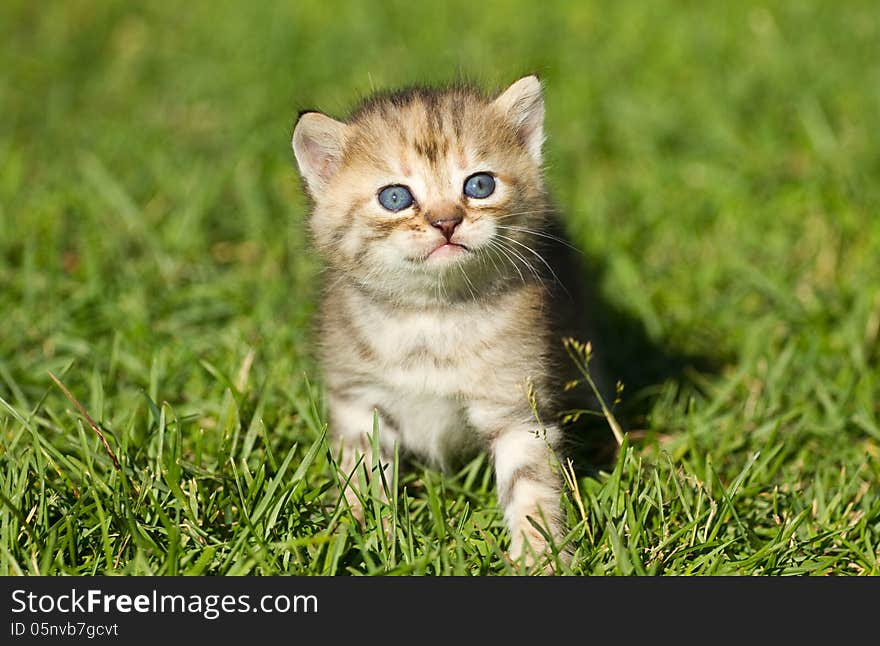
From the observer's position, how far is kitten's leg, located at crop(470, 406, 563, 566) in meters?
3.12

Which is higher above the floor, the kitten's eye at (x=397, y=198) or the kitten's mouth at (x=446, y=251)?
the kitten's eye at (x=397, y=198)

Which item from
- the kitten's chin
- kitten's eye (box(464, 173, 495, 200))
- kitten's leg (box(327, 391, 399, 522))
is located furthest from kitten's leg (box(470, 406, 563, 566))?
kitten's eye (box(464, 173, 495, 200))

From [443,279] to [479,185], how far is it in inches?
12.4

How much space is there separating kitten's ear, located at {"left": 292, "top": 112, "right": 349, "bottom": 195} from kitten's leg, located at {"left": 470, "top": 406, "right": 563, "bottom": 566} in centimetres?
92

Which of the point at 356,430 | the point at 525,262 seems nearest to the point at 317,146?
the point at 525,262

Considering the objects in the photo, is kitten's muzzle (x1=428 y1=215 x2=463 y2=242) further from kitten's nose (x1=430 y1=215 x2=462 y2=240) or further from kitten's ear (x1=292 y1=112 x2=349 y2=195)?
kitten's ear (x1=292 y1=112 x2=349 y2=195)

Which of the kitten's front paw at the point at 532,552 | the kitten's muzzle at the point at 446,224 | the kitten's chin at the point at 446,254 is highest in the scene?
the kitten's muzzle at the point at 446,224

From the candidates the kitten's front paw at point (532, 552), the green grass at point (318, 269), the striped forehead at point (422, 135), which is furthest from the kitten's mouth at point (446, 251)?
the kitten's front paw at point (532, 552)

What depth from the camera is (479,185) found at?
3.15 metres

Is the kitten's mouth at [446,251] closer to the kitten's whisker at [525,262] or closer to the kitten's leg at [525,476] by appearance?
the kitten's whisker at [525,262]

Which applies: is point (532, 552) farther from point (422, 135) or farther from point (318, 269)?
point (318, 269)

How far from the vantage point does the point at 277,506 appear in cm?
306

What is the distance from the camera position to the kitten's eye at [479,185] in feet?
10.3

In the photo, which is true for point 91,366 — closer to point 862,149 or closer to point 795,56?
point 862,149
